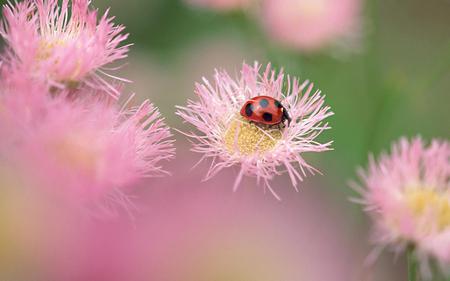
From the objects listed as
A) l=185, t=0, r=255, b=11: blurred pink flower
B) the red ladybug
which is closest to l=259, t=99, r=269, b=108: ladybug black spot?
the red ladybug

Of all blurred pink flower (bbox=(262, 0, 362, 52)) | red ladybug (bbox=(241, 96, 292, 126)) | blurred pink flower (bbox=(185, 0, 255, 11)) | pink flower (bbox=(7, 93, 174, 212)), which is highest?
blurred pink flower (bbox=(262, 0, 362, 52))

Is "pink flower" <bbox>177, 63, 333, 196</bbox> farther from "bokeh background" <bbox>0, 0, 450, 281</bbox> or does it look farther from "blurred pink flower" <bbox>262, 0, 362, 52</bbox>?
"blurred pink flower" <bbox>262, 0, 362, 52</bbox>

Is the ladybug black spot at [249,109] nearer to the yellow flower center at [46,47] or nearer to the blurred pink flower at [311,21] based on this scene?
the yellow flower center at [46,47]

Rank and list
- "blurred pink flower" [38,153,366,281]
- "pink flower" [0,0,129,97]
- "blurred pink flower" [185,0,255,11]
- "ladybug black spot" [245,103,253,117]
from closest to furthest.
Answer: "blurred pink flower" [38,153,366,281] < "pink flower" [0,0,129,97] < "ladybug black spot" [245,103,253,117] < "blurred pink flower" [185,0,255,11]

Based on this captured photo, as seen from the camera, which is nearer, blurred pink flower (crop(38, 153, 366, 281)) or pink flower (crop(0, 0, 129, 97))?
blurred pink flower (crop(38, 153, 366, 281))

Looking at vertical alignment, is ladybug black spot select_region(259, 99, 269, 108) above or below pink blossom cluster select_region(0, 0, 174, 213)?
above

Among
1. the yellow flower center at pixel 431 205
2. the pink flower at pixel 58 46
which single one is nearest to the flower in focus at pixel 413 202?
the yellow flower center at pixel 431 205

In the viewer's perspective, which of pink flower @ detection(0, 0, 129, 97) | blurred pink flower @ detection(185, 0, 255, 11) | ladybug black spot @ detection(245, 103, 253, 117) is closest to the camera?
pink flower @ detection(0, 0, 129, 97)
